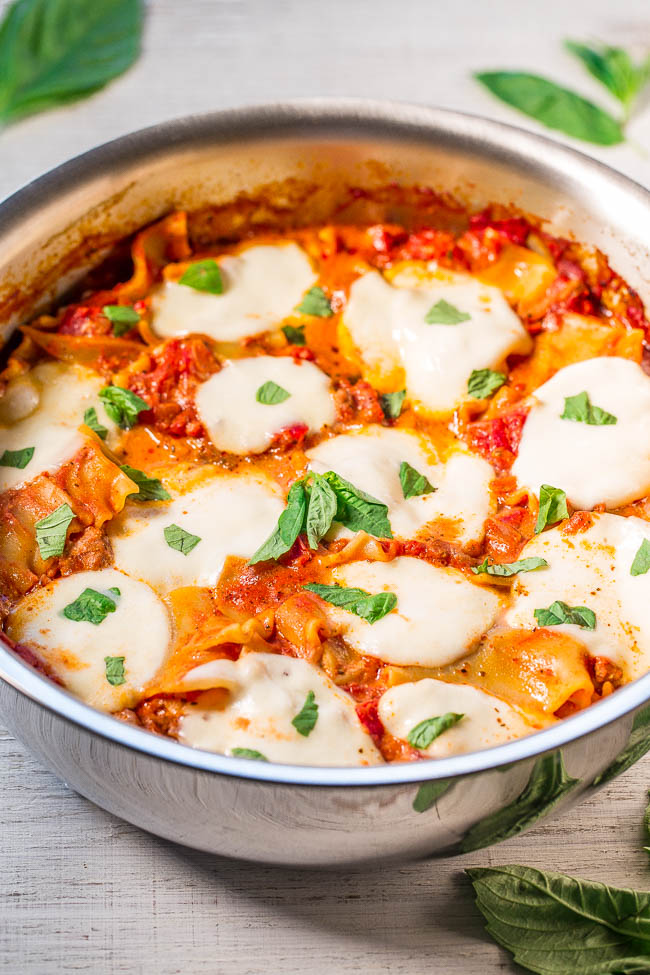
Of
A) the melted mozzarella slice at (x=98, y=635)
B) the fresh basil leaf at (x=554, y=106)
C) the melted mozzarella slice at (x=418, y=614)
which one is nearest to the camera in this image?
the melted mozzarella slice at (x=98, y=635)

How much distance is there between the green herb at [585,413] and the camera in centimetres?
404

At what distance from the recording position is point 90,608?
3.50 m

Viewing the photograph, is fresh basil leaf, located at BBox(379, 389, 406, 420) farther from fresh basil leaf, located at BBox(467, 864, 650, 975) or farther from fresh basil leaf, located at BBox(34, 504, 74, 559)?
fresh basil leaf, located at BBox(467, 864, 650, 975)

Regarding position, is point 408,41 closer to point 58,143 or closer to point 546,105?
point 546,105

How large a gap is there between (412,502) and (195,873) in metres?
1.37

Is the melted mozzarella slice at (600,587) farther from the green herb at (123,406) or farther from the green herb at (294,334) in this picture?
the green herb at (123,406)

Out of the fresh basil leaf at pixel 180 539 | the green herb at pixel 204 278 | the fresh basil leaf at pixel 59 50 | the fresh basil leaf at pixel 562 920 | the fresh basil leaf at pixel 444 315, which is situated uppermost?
the fresh basil leaf at pixel 59 50

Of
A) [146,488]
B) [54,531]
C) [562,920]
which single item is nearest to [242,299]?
[146,488]

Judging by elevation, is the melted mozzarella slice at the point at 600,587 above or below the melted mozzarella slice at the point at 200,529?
below

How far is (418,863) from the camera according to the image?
10.8 feet

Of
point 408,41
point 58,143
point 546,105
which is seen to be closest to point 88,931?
point 58,143

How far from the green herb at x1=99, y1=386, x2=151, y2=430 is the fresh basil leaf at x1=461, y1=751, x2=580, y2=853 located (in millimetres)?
1873

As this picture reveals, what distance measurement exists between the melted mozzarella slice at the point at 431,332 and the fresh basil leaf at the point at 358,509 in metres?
0.58

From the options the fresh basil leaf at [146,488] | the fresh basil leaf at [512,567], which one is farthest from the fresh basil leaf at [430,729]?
the fresh basil leaf at [146,488]
